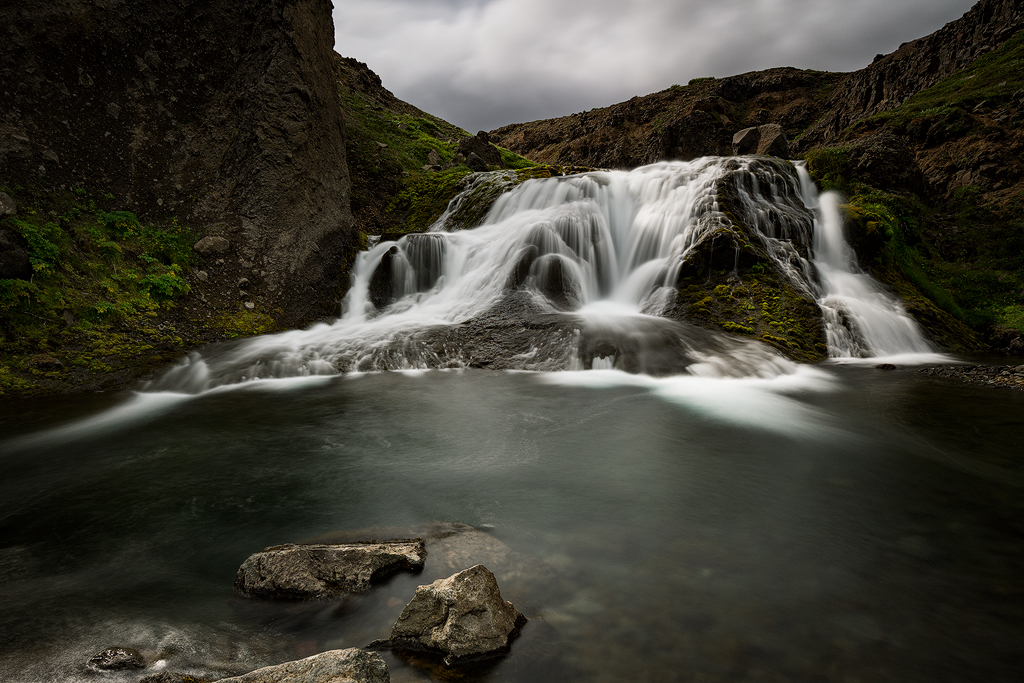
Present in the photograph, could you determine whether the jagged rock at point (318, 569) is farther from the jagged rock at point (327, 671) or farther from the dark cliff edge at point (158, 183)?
the dark cliff edge at point (158, 183)

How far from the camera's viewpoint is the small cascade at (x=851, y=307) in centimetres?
984

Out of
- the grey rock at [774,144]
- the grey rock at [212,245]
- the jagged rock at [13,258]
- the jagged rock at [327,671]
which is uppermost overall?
the grey rock at [774,144]

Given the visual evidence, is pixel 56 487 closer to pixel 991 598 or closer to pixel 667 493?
pixel 667 493

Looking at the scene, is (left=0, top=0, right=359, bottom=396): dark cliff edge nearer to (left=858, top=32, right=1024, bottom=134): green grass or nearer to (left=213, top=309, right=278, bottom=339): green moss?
(left=213, top=309, right=278, bottom=339): green moss

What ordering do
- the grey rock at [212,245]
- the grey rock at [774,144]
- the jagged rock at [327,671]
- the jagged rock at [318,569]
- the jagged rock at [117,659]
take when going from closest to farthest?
the jagged rock at [327,671] → the jagged rock at [117,659] → the jagged rock at [318,569] → the grey rock at [212,245] → the grey rock at [774,144]

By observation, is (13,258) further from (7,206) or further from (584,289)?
(584,289)

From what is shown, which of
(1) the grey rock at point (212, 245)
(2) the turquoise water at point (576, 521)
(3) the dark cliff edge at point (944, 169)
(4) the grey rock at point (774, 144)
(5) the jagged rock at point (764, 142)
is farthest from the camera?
(5) the jagged rock at point (764, 142)

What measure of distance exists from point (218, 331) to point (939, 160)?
983 inches

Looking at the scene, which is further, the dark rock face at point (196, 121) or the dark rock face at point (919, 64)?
the dark rock face at point (919, 64)

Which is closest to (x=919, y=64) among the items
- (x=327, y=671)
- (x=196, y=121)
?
(x=196, y=121)

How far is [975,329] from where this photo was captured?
38.1 ft

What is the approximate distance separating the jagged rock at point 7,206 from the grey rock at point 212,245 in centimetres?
288

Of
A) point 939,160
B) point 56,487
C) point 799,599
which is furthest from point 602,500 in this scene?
point 939,160

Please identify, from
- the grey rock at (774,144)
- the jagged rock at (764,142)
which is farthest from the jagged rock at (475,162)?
the jagged rock at (764,142)
